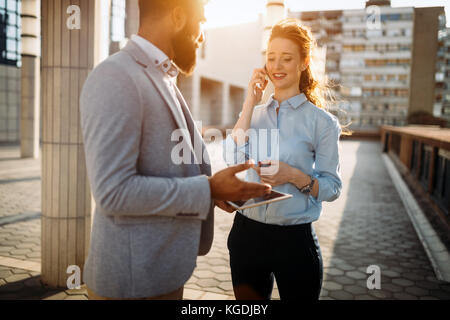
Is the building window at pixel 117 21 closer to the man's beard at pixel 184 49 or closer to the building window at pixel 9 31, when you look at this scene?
the building window at pixel 9 31

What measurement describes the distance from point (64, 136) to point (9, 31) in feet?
82.4

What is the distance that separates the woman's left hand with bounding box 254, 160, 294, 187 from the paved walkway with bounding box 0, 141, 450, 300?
227cm

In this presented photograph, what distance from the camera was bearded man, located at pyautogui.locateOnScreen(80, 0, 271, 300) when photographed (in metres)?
1.18

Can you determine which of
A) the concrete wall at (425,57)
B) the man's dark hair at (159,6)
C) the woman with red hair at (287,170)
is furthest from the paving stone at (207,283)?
the concrete wall at (425,57)

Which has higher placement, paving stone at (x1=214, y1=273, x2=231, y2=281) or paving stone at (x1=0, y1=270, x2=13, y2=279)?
paving stone at (x1=0, y1=270, x2=13, y2=279)

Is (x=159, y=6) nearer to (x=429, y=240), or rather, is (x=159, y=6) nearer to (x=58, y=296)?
(x=58, y=296)

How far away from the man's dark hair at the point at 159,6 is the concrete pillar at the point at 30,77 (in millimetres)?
13979

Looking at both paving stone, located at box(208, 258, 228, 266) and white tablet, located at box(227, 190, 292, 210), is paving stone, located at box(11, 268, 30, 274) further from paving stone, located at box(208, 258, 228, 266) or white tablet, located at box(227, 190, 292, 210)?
white tablet, located at box(227, 190, 292, 210)

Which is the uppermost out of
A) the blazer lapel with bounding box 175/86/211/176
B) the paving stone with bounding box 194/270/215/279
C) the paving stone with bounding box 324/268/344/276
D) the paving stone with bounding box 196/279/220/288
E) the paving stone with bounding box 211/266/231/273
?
the blazer lapel with bounding box 175/86/211/176

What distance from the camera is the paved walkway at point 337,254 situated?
3.88m

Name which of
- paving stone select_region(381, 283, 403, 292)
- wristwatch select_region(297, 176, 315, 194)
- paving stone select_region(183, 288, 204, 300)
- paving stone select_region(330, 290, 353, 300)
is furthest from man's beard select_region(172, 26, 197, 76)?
paving stone select_region(381, 283, 403, 292)

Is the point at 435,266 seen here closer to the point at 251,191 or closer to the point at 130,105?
the point at 251,191

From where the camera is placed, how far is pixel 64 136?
359 centimetres

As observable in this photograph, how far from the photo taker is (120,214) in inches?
49.2
